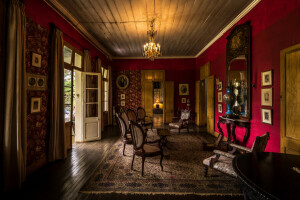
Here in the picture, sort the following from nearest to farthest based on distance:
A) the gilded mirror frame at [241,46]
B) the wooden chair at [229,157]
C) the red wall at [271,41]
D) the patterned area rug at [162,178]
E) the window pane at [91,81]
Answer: the wooden chair at [229,157] → the patterned area rug at [162,178] → the red wall at [271,41] → the gilded mirror frame at [241,46] → the window pane at [91,81]

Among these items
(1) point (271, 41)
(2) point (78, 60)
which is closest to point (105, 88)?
(2) point (78, 60)

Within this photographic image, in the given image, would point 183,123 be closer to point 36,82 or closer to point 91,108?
point 91,108

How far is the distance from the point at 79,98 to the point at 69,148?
1630 mm

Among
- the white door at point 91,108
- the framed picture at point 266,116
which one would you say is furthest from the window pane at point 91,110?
the framed picture at point 266,116

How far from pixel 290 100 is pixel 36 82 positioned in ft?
15.2

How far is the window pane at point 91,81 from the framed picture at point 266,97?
497 centimetres

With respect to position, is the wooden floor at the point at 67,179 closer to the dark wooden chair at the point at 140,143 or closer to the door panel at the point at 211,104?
the dark wooden chair at the point at 140,143

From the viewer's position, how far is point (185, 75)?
8797 millimetres

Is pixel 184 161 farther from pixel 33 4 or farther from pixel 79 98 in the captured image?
pixel 33 4

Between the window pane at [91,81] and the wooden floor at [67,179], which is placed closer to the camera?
the wooden floor at [67,179]

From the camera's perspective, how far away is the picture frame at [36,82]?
3006 millimetres

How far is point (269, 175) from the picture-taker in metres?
1.38

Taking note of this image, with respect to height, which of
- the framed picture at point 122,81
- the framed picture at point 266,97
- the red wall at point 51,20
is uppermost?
the red wall at point 51,20

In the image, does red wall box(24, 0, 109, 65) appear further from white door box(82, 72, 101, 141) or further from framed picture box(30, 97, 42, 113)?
framed picture box(30, 97, 42, 113)
